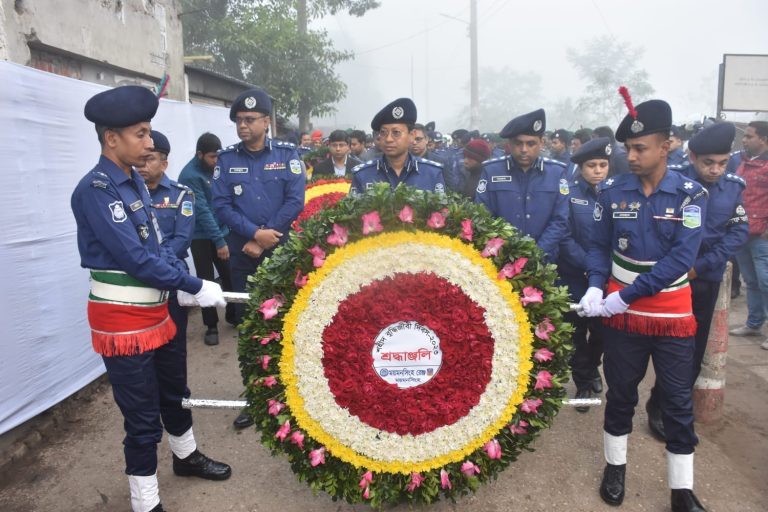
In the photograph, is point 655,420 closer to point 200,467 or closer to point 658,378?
point 658,378

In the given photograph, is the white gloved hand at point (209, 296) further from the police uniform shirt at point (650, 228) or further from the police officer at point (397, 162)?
the police uniform shirt at point (650, 228)

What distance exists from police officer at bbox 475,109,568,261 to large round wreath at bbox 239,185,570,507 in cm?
148

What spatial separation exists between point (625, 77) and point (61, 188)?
250 feet

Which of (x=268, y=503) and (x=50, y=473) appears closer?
(x=268, y=503)

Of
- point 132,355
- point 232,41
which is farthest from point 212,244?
point 232,41

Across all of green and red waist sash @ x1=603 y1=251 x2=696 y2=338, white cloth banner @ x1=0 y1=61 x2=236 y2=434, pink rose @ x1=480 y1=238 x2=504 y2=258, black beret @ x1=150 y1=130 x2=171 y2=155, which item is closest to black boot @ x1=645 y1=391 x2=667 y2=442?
green and red waist sash @ x1=603 y1=251 x2=696 y2=338

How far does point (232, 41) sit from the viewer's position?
1928 centimetres

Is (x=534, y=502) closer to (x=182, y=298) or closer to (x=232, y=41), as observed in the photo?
(x=182, y=298)

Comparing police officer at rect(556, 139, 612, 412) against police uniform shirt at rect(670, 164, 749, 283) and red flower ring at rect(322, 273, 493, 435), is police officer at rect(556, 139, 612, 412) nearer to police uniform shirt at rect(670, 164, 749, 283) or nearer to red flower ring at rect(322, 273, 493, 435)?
police uniform shirt at rect(670, 164, 749, 283)

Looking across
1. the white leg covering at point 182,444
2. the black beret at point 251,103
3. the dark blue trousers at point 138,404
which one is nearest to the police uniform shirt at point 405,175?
the black beret at point 251,103

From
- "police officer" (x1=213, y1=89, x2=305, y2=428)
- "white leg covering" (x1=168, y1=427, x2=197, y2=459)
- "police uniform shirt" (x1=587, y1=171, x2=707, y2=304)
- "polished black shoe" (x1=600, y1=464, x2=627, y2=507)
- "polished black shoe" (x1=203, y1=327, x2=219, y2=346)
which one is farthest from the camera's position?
"polished black shoe" (x1=203, y1=327, x2=219, y2=346)

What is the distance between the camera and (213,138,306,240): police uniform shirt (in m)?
4.54

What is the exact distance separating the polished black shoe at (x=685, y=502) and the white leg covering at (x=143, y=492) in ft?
9.81

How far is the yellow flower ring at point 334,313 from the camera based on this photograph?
279cm
